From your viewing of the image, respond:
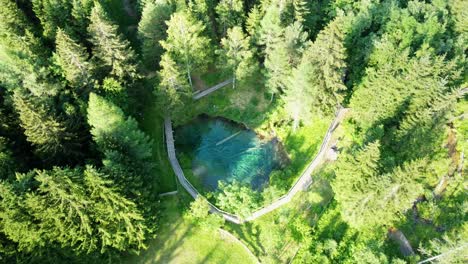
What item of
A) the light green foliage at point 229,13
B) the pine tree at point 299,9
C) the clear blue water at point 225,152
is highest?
the pine tree at point 299,9

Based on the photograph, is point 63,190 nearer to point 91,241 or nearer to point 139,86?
point 91,241

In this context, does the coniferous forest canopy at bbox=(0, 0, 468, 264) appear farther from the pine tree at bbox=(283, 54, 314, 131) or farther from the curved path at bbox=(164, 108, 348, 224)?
the curved path at bbox=(164, 108, 348, 224)

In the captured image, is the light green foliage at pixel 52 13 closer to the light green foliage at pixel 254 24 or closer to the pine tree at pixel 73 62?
the pine tree at pixel 73 62

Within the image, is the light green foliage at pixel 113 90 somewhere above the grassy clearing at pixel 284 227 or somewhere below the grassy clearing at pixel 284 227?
above

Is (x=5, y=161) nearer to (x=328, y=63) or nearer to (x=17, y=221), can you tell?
(x=17, y=221)

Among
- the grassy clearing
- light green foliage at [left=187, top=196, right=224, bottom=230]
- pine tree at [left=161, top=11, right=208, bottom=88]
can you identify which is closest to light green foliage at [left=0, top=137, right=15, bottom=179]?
light green foliage at [left=187, top=196, right=224, bottom=230]

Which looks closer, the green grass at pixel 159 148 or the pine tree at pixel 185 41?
the green grass at pixel 159 148

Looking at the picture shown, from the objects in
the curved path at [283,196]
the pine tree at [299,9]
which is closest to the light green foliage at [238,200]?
the curved path at [283,196]
